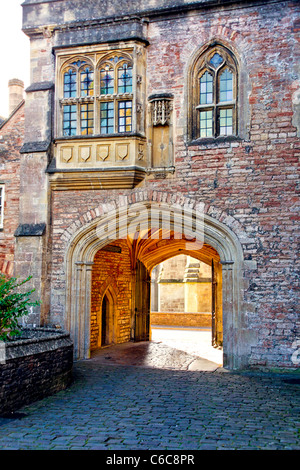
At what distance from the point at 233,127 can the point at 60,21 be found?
5.11 m

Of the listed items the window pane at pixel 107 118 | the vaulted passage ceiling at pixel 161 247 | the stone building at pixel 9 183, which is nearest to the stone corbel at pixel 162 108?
the window pane at pixel 107 118

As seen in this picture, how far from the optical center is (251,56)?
10.7 meters

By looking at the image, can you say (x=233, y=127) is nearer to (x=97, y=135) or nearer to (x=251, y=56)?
(x=251, y=56)

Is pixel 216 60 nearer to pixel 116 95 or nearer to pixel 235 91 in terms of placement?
pixel 235 91

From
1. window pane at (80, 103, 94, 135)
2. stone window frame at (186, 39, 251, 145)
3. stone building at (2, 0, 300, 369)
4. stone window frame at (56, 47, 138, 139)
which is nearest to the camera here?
stone building at (2, 0, 300, 369)

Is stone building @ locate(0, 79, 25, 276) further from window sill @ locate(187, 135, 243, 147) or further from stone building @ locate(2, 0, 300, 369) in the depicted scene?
window sill @ locate(187, 135, 243, 147)

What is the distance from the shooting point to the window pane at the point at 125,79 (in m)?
11.4

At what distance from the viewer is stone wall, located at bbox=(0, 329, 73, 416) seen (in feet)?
21.6

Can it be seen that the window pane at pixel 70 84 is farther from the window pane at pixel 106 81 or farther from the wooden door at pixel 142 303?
the wooden door at pixel 142 303

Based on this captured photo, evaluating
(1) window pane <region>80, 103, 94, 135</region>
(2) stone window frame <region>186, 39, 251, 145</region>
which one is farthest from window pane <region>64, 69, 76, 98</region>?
(2) stone window frame <region>186, 39, 251, 145</region>

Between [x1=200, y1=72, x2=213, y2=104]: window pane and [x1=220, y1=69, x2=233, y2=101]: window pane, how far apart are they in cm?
25

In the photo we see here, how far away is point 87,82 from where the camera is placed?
38.5 feet

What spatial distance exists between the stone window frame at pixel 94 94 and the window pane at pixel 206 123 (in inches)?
60.7

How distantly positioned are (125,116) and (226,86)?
242cm
